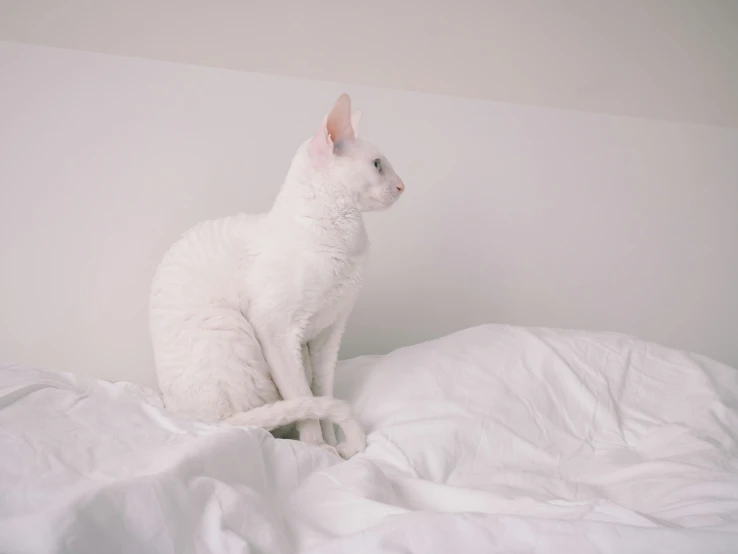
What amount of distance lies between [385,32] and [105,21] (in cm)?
91

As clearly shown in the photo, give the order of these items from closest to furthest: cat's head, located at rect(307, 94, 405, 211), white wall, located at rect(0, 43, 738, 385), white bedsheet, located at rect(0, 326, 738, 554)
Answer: white bedsheet, located at rect(0, 326, 738, 554) < cat's head, located at rect(307, 94, 405, 211) < white wall, located at rect(0, 43, 738, 385)

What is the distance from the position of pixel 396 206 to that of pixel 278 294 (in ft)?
2.89

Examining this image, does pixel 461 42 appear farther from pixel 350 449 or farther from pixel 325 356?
pixel 350 449

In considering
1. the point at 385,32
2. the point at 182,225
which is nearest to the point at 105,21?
the point at 182,225

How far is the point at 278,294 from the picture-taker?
4.07 feet

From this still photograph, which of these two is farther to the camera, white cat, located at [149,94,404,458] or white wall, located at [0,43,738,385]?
white wall, located at [0,43,738,385]

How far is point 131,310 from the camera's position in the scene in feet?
5.78

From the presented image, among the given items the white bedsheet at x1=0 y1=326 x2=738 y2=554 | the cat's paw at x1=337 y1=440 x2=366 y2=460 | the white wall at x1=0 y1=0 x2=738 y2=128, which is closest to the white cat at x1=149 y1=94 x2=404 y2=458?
the cat's paw at x1=337 y1=440 x2=366 y2=460

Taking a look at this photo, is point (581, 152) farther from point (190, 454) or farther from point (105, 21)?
point (190, 454)

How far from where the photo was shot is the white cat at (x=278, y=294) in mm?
1201

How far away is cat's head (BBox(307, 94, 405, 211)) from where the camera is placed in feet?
4.15

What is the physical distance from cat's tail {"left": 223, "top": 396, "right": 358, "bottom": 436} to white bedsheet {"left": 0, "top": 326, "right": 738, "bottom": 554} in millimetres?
80

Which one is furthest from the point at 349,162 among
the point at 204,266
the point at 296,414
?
the point at 296,414

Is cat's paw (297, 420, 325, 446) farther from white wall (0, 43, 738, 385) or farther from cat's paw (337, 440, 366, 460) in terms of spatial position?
white wall (0, 43, 738, 385)
